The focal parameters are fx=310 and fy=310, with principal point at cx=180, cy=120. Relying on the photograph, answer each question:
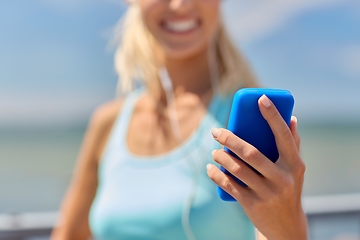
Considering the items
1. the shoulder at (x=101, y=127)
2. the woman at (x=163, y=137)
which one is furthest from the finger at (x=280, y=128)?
the shoulder at (x=101, y=127)

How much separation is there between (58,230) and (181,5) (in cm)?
103

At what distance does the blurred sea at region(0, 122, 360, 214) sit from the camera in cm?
648

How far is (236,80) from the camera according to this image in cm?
108

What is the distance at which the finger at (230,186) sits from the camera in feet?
1.78

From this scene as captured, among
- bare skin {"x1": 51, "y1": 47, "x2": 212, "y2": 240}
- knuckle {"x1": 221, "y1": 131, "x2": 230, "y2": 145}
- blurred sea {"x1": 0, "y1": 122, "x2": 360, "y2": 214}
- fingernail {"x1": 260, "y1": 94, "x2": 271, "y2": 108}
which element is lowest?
knuckle {"x1": 221, "y1": 131, "x2": 230, "y2": 145}

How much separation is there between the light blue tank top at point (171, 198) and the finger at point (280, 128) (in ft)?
1.56

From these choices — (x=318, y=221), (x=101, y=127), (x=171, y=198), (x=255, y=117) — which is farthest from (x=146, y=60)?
(x=318, y=221)

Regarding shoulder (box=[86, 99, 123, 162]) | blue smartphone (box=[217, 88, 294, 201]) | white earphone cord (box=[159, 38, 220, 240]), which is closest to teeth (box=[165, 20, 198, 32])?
white earphone cord (box=[159, 38, 220, 240])

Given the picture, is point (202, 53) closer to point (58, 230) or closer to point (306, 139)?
point (58, 230)

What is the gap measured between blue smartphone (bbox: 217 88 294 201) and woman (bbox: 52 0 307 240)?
1.46 ft

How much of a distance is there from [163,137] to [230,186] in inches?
24.5

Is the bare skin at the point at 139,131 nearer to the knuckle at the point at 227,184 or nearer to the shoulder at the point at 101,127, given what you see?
the shoulder at the point at 101,127

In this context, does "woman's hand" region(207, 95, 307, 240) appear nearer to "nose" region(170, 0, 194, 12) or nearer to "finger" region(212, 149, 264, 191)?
"finger" region(212, 149, 264, 191)

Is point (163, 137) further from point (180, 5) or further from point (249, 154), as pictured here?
point (249, 154)
